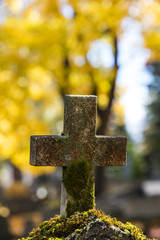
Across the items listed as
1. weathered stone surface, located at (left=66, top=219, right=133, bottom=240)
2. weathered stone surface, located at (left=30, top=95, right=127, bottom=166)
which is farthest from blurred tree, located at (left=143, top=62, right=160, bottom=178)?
weathered stone surface, located at (left=66, top=219, right=133, bottom=240)

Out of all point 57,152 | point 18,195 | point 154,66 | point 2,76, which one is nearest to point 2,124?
point 2,76

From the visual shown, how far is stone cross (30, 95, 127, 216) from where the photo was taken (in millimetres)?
4375

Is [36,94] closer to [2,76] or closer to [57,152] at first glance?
[2,76]

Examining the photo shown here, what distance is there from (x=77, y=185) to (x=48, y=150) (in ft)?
1.59

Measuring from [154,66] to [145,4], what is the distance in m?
9.55

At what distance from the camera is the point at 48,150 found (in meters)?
4.37

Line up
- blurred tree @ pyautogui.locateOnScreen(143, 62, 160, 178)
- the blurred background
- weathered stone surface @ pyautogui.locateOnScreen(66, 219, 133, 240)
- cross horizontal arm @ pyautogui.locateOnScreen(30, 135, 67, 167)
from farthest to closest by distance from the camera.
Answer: blurred tree @ pyautogui.locateOnScreen(143, 62, 160, 178) < the blurred background < cross horizontal arm @ pyautogui.locateOnScreen(30, 135, 67, 167) < weathered stone surface @ pyautogui.locateOnScreen(66, 219, 133, 240)

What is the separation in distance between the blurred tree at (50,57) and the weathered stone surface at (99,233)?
30.5ft

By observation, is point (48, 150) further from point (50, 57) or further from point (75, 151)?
point (50, 57)

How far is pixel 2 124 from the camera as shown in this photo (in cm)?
1348

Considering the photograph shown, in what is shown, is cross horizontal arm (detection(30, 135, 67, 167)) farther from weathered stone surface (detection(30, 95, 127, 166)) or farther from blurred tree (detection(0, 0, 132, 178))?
blurred tree (detection(0, 0, 132, 178))

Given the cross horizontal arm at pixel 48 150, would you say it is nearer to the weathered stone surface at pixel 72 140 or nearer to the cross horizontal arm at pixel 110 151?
the weathered stone surface at pixel 72 140

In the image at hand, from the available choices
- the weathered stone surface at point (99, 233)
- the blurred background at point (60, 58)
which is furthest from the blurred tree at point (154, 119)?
the weathered stone surface at point (99, 233)

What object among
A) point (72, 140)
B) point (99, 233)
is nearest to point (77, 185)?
point (72, 140)
